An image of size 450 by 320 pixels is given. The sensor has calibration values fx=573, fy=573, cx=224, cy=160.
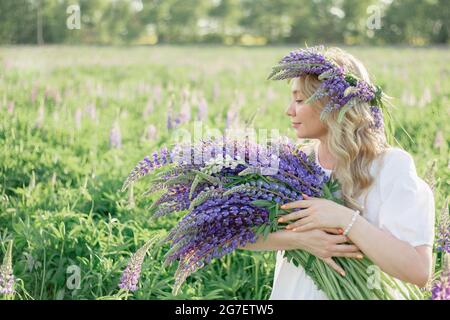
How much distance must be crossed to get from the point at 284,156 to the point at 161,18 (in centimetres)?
322

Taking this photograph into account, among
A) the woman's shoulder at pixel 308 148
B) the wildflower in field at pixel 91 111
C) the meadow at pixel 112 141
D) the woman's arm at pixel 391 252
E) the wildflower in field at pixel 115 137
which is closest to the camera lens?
the woman's arm at pixel 391 252

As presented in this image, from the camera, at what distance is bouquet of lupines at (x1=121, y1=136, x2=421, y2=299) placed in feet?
6.18

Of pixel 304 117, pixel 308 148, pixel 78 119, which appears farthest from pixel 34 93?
pixel 304 117

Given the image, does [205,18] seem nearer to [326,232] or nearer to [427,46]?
[427,46]

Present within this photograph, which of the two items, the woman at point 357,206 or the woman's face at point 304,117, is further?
the woman's face at point 304,117

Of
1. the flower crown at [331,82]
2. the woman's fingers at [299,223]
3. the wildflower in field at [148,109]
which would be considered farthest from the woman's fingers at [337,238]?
the wildflower in field at [148,109]

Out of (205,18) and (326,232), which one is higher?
(205,18)

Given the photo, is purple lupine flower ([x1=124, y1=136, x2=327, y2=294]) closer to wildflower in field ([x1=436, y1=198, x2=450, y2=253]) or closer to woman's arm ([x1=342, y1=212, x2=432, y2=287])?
woman's arm ([x1=342, y1=212, x2=432, y2=287])

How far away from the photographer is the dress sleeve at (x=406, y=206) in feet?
6.17

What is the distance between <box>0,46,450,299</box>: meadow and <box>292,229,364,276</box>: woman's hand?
654mm

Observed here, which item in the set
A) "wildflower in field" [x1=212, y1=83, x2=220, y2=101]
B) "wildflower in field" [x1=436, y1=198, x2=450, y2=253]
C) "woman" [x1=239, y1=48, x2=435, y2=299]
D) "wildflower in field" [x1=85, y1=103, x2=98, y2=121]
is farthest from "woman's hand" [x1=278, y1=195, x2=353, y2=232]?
"wildflower in field" [x1=212, y1=83, x2=220, y2=101]

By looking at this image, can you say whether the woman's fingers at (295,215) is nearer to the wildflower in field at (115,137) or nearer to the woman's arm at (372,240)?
the woman's arm at (372,240)

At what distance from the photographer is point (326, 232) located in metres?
1.96
